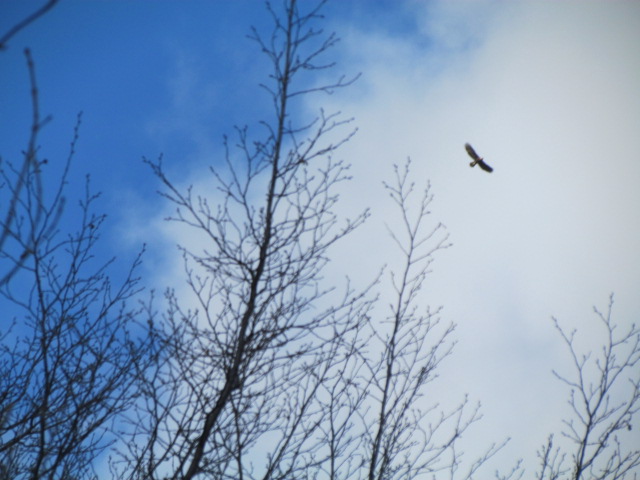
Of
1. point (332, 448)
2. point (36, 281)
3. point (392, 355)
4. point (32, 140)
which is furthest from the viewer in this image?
point (392, 355)

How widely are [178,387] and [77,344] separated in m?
1.10

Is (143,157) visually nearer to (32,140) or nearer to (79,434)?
(79,434)

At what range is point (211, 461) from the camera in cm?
304

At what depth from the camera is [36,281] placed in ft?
9.91

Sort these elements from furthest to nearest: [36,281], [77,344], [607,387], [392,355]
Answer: [607,387], [392,355], [77,344], [36,281]

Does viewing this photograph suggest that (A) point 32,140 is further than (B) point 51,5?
Yes

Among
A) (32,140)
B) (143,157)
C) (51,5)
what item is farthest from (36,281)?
(51,5)

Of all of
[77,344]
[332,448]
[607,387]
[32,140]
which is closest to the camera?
[32,140]

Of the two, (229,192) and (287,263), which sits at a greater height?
(229,192)

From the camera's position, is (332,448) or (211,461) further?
(332,448)

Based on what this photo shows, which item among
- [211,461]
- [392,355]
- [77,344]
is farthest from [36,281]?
[392,355]

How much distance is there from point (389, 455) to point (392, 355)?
36.9 inches

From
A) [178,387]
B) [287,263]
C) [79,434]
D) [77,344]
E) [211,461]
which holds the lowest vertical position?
[211,461]

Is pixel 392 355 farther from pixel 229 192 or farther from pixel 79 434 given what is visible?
pixel 79 434
